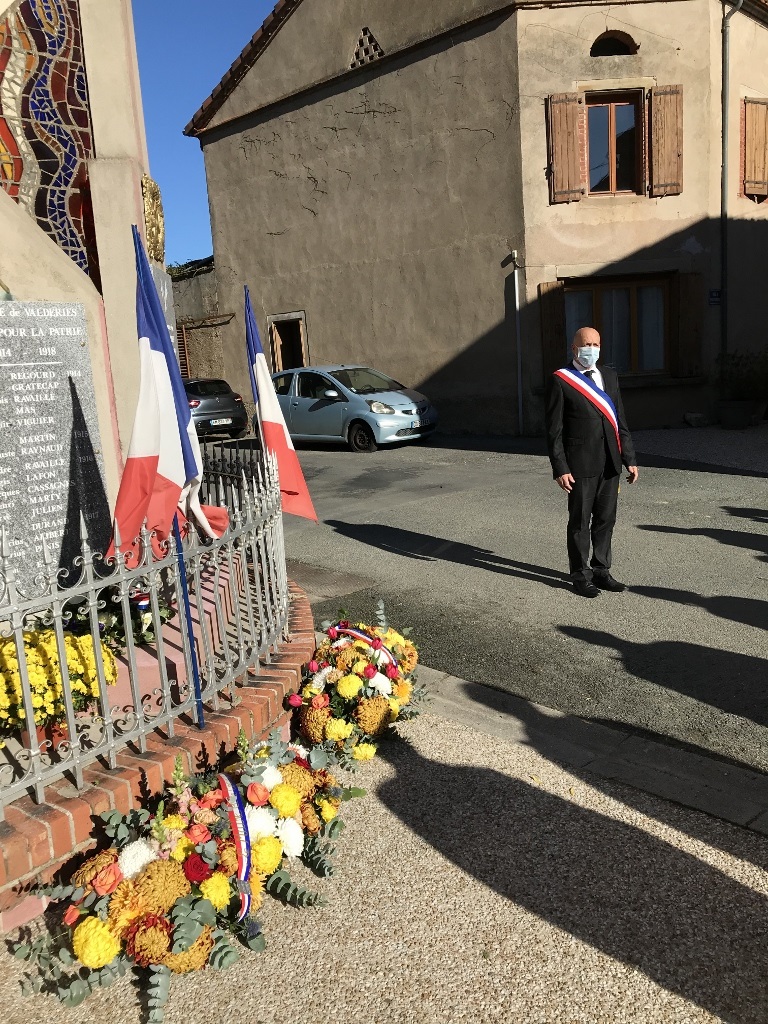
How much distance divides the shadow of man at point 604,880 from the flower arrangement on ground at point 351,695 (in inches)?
10.7

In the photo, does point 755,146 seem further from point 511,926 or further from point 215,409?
point 511,926

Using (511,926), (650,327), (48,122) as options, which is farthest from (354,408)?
(511,926)

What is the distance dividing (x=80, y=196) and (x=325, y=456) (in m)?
9.96

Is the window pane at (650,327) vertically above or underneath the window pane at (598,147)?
underneath

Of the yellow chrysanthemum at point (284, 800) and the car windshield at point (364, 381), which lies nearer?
the yellow chrysanthemum at point (284, 800)

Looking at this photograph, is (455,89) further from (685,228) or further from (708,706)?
(708,706)

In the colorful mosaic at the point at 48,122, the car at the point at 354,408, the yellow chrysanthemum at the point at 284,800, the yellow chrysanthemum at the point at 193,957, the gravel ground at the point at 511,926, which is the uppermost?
the colorful mosaic at the point at 48,122

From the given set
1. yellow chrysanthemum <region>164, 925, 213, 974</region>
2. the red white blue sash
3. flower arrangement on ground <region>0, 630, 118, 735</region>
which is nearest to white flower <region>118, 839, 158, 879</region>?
yellow chrysanthemum <region>164, 925, 213, 974</region>

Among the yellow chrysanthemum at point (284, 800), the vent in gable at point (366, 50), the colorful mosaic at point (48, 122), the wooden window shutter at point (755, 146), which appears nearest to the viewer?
the yellow chrysanthemum at point (284, 800)

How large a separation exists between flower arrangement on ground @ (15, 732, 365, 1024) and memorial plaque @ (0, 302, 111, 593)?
1777mm

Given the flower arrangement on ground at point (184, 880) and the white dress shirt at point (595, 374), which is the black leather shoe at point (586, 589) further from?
the flower arrangement on ground at point (184, 880)

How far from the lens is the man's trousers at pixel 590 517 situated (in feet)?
20.0

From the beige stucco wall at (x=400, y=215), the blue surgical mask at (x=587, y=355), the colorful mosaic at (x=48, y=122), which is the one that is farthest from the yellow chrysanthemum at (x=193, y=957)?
the beige stucco wall at (x=400, y=215)

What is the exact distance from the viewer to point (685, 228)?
15242mm
